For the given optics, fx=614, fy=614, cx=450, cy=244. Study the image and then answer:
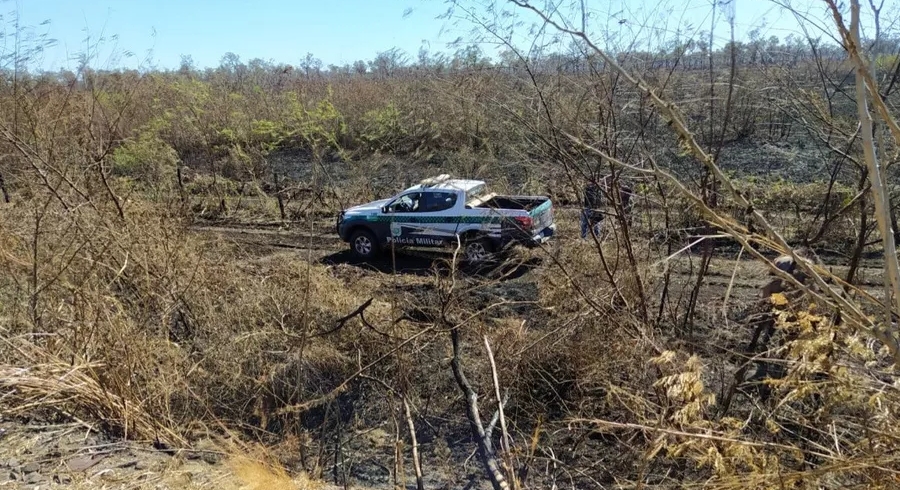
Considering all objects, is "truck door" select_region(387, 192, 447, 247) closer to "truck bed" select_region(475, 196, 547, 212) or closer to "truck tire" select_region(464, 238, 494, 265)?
"truck tire" select_region(464, 238, 494, 265)

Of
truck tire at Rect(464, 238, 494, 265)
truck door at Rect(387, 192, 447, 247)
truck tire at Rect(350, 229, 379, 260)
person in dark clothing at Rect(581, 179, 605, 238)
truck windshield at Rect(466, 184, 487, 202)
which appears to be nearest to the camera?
person in dark clothing at Rect(581, 179, 605, 238)

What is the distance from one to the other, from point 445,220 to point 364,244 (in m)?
2.05

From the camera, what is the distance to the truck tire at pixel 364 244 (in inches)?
486

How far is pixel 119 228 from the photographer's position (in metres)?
7.59

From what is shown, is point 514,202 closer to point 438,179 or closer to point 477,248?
point 477,248

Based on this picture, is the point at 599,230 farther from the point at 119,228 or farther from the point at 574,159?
the point at 119,228

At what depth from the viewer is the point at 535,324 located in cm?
800

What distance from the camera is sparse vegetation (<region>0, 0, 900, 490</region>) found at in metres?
2.80

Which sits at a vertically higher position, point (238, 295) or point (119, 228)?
point (119, 228)

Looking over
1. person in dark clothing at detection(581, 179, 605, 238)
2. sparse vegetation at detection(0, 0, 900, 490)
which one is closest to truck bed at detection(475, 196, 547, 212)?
sparse vegetation at detection(0, 0, 900, 490)

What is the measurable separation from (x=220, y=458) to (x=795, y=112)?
5241 millimetres

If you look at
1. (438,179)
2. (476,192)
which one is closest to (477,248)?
(476,192)

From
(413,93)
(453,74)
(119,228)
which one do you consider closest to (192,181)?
(413,93)

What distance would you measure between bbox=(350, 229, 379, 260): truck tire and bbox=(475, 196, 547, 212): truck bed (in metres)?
2.47
